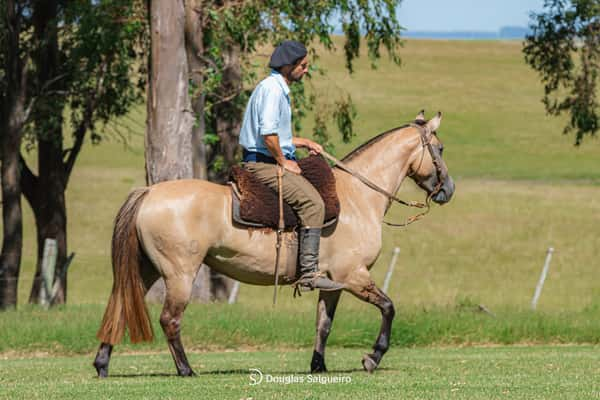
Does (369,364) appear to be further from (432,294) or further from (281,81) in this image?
(432,294)

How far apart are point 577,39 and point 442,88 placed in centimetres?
5732

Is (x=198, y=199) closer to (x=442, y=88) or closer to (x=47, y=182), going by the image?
(x=47, y=182)

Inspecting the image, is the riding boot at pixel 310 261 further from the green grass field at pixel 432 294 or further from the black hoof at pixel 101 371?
the black hoof at pixel 101 371

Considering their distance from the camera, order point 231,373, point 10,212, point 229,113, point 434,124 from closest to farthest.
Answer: point 231,373 < point 434,124 < point 229,113 < point 10,212

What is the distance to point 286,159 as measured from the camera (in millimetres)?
10625

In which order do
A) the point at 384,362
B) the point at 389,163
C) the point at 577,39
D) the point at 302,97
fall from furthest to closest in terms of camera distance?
the point at 577,39 < the point at 302,97 < the point at 384,362 < the point at 389,163

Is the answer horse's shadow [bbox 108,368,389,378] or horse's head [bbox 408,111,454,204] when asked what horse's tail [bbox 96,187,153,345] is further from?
horse's head [bbox 408,111,454,204]

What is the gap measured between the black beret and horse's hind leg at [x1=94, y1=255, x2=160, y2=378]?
6.96 ft


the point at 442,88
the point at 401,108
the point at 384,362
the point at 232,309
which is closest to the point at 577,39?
the point at 232,309

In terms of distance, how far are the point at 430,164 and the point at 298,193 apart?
169cm

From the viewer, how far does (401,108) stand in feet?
244

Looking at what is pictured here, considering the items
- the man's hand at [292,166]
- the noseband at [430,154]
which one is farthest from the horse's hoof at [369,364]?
the man's hand at [292,166]

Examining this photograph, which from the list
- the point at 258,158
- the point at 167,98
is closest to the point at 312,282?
the point at 258,158

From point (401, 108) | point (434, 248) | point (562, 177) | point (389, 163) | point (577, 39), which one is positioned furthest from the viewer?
point (401, 108)
